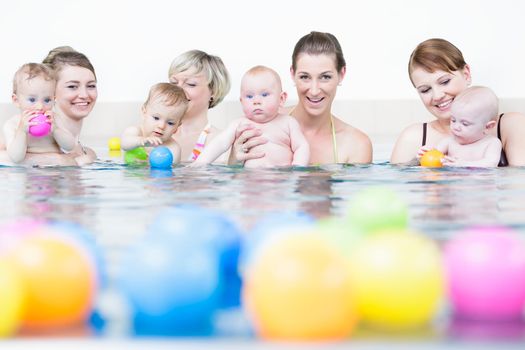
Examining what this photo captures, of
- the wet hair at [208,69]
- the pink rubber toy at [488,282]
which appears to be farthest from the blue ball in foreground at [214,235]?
the wet hair at [208,69]

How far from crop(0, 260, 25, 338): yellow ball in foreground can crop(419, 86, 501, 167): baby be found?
3.55 metres

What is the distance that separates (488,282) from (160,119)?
3.86 meters

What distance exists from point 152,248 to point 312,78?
3.52 meters

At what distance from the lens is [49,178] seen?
4.31 metres

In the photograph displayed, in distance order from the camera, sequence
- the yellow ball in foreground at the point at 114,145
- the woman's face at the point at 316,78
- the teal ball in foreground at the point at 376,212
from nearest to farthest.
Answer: the teal ball in foreground at the point at 376,212
the woman's face at the point at 316,78
the yellow ball in foreground at the point at 114,145

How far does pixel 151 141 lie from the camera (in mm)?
5238

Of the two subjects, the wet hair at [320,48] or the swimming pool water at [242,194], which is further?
the wet hair at [320,48]

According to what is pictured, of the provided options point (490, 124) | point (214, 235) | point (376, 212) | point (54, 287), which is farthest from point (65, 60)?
point (54, 287)

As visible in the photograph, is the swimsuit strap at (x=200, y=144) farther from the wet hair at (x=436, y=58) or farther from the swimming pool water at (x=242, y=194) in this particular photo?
the wet hair at (x=436, y=58)

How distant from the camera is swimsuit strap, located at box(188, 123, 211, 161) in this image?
5.68 metres

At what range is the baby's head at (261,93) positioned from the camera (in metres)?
4.70

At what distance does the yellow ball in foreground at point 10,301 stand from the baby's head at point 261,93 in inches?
128

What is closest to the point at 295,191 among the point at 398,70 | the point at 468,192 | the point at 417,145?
the point at 468,192

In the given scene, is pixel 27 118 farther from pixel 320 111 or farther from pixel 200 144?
pixel 320 111
